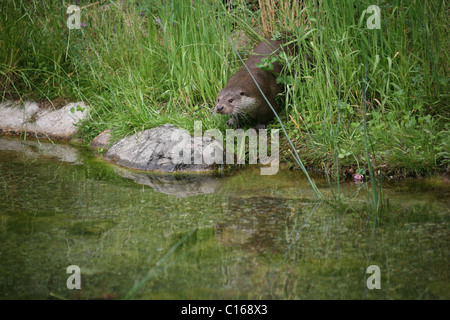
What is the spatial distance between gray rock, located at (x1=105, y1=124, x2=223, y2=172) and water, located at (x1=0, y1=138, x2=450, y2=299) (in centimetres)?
35

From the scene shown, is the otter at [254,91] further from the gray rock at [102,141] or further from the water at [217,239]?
the gray rock at [102,141]

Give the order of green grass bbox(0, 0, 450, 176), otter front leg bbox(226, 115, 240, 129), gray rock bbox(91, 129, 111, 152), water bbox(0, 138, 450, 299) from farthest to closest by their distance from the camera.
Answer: gray rock bbox(91, 129, 111, 152), otter front leg bbox(226, 115, 240, 129), green grass bbox(0, 0, 450, 176), water bbox(0, 138, 450, 299)

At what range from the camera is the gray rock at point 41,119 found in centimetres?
552

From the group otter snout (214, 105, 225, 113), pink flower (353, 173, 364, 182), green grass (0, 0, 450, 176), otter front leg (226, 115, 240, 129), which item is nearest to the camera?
pink flower (353, 173, 364, 182)

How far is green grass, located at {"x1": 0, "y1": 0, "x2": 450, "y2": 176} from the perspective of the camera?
13.2ft

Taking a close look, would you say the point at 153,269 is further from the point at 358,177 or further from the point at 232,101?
the point at 232,101

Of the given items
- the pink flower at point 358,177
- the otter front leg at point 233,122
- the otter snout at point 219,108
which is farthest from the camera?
the otter front leg at point 233,122

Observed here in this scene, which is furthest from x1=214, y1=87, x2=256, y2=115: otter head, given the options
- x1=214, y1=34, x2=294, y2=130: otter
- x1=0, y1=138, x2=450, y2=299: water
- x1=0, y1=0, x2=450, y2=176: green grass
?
x1=0, y1=138, x2=450, y2=299: water

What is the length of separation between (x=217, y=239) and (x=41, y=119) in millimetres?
3622

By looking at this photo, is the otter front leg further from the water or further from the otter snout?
the water

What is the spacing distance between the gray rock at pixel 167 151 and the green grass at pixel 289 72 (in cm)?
15

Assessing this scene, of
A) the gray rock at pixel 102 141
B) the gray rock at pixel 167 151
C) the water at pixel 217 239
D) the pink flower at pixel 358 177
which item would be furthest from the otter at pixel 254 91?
the gray rock at pixel 102 141

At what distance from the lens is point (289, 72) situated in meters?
4.72

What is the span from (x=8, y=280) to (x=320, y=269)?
136 centimetres
